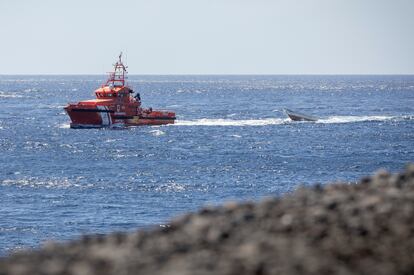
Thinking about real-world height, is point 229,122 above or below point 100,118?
below

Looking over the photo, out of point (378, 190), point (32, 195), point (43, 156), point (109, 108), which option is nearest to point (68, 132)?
point (109, 108)

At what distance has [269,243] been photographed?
41.2 feet

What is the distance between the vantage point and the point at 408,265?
12.3 metres

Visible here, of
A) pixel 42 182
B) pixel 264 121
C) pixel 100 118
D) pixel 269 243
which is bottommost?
pixel 264 121

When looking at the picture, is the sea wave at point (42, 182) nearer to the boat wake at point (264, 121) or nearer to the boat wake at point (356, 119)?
the boat wake at point (264, 121)

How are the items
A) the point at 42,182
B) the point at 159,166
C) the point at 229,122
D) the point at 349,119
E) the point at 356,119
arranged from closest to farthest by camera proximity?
the point at 42,182 → the point at 159,166 → the point at 229,122 → the point at 356,119 → the point at 349,119

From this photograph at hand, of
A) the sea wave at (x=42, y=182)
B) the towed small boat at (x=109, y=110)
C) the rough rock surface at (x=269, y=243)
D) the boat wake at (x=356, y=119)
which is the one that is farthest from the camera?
the boat wake at (x=356, y=119)

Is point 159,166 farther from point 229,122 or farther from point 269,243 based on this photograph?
point 269,243

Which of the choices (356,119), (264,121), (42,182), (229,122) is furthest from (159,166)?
(356,119)

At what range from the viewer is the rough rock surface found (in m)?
11.7

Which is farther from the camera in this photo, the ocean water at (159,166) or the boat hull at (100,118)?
the boat hull at (100,118)

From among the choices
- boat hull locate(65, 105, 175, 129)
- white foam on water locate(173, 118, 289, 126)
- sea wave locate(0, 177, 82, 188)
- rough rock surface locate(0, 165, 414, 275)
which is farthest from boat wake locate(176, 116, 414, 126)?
rough rock surface locate(0, 165, 414, 275)

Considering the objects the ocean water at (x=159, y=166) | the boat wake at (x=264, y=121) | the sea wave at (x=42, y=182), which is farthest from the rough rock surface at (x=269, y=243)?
the boat wake at (x=264, y=121)

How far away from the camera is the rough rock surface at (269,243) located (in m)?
11.7
